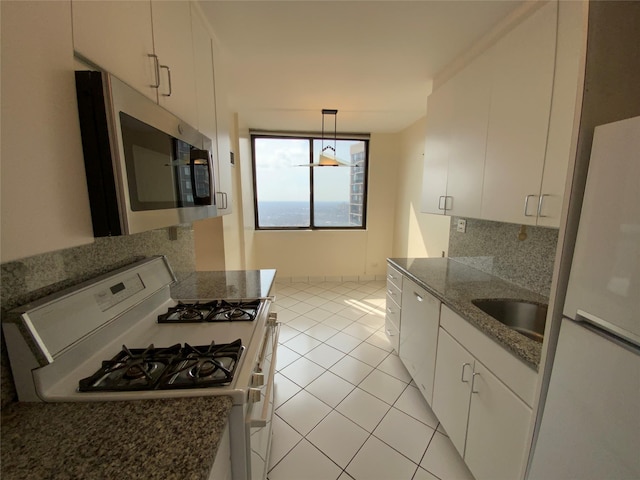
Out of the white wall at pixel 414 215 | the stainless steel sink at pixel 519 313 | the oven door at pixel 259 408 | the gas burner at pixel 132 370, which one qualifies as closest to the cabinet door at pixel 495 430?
the stainless steel sink at pixel 519 313

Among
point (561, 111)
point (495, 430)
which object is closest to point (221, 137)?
point (561, 111)

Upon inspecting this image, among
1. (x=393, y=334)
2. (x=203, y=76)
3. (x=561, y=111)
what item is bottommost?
(x=393, y=334)

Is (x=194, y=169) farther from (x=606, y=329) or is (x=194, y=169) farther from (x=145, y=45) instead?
(x=606, y=329)

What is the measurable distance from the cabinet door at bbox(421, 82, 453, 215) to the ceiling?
25 cm

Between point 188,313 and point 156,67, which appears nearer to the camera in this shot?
point 156,67

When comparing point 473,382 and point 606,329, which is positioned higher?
point 606,329

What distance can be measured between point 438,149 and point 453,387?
5.73 feet

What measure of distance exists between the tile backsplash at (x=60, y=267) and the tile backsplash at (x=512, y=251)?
89.9 inches

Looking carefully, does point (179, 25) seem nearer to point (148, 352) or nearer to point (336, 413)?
point (148, 352)

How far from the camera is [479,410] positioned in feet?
3.93

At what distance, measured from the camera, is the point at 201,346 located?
955 millimetres

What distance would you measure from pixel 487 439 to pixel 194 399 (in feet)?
4.18

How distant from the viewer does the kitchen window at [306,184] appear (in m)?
4.13

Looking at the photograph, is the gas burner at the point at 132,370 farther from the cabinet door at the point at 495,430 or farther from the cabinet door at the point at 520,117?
the cabinet door at the point at 520,117
